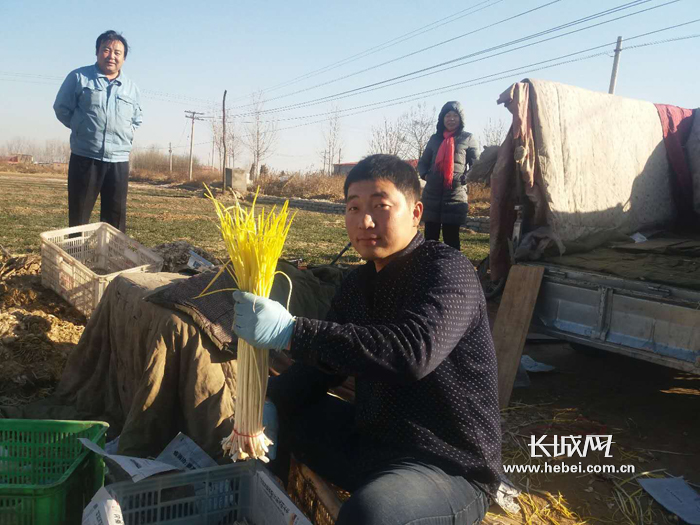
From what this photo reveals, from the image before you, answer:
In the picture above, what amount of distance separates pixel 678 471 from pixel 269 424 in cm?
217

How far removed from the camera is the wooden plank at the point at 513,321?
3471 mm

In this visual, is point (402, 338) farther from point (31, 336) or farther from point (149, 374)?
point (31, 336)

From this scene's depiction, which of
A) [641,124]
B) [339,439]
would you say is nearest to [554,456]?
[339,439]

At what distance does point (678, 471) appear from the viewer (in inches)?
113

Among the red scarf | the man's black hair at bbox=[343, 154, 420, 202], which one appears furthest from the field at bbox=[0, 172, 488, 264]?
the man's black hair at bbox=[343, 154, 420, 202]

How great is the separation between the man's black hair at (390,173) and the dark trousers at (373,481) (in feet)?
2.68

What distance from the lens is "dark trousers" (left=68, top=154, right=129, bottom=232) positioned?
14.7ft

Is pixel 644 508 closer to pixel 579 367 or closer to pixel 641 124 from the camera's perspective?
pixel 579 367

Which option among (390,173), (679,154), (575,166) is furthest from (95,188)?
(679,154)

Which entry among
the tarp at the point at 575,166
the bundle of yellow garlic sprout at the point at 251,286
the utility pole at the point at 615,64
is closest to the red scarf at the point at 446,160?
the tarp at the point at 575,166

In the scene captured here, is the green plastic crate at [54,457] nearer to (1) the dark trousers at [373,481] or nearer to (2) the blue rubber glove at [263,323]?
(1) the dark trousers at [373,481]

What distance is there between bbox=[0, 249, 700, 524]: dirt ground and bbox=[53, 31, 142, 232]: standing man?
0.76 meters

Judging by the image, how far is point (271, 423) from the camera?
203cm

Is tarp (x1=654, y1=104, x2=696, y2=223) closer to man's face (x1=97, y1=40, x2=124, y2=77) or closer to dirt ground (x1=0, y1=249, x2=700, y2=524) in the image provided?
dirt ground (x1=0, y1=249, x2=700, y2=524)
